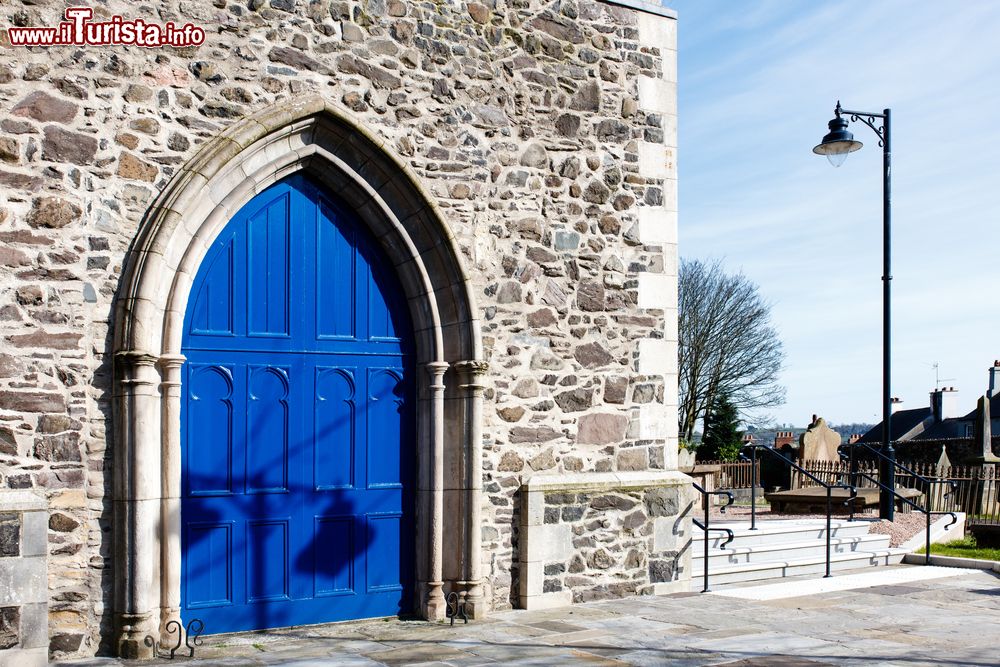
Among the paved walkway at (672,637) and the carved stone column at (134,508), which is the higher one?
the carved stone column at (134,508)

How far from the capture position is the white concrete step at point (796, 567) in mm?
9305

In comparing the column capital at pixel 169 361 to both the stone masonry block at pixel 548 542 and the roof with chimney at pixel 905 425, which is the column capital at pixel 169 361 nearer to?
the stone masonry block at pixel 548 542

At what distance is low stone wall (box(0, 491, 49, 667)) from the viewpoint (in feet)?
19.5

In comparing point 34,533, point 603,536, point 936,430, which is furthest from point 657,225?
point 936,430

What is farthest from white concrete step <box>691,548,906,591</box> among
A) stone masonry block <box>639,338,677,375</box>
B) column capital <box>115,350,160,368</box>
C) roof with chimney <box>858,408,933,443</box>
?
roof with chimney <box>858,408,933,443</box>

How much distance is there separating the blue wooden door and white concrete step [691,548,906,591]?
3093 millimetres

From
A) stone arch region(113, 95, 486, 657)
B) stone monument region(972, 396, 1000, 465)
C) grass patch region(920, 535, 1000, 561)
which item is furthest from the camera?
stone monument region(972, 396, 1000, 465)

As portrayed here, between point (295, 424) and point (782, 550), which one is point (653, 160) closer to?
point (295, 424)

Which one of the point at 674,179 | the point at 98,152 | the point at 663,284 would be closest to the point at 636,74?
the point at 674,179

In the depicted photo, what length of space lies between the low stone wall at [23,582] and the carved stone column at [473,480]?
2950 mm

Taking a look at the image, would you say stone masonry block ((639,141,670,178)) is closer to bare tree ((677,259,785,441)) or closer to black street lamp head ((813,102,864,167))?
black street lamp head ((813,102,864,167))

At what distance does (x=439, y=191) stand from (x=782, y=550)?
5.20 meters

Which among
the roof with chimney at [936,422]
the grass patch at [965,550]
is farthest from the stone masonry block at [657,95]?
the roof with chimney at [936,422]

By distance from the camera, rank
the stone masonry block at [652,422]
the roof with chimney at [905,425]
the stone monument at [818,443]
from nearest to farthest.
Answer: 1. the stone masonry block at [652,422]
2. the stone monument at [818,443]
3. the roof with chimney at [905,425]
